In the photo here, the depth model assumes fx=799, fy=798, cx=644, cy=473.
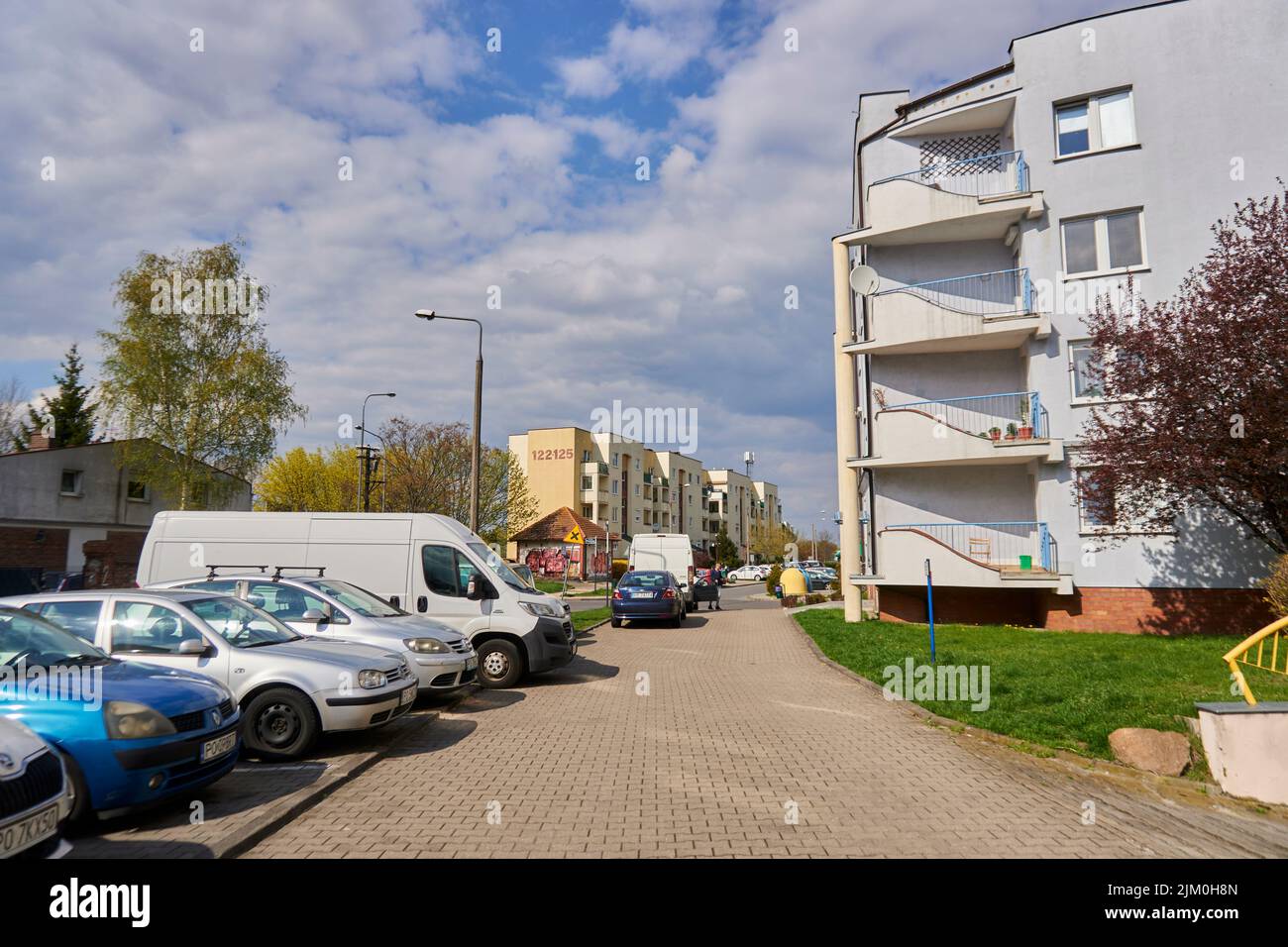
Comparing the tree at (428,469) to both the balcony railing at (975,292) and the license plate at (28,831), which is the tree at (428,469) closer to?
the balcony railing at (975,292)

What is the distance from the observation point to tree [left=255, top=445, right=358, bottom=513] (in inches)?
1740

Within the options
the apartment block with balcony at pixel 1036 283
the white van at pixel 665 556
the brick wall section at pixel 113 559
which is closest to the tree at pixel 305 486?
the brick wall section at pixel 113 559

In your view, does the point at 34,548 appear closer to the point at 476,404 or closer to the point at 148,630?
the point at 476,404

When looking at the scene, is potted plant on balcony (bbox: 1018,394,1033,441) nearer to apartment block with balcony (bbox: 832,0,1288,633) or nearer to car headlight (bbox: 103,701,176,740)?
apartment block with balcony (bbox: 832,0,1288,633)

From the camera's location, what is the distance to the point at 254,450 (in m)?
30.3

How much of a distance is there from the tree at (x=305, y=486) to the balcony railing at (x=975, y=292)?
108 ft

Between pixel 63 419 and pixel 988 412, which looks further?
pixel 63 419

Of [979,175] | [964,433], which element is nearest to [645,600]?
[964,433]

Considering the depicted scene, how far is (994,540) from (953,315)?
5670 millimetres

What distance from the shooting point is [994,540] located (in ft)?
65.0

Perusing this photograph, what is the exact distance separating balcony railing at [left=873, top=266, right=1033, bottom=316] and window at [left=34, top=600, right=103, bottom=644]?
18.6 metres

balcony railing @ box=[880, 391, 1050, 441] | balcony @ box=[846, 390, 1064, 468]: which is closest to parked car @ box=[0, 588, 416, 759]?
balcony @ box=[846, 390, 1064, 468]

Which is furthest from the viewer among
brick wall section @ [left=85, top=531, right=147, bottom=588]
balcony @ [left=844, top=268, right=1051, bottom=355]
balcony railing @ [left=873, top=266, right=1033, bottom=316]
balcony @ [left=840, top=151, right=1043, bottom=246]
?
brick wall section @ [left=85, top=531, right=147, bottom=588]
